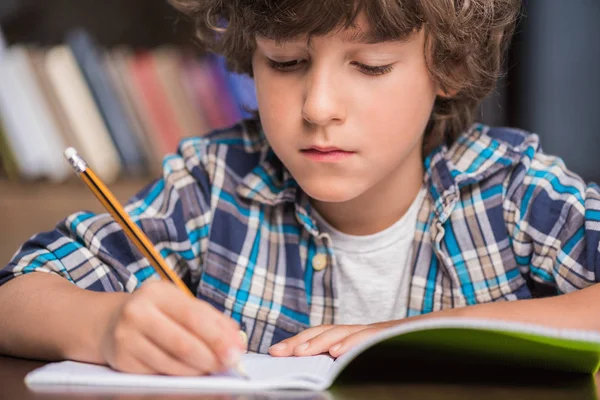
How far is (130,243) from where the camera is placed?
2.95ft

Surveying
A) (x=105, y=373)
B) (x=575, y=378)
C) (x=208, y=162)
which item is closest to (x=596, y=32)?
(x=208, y=162)

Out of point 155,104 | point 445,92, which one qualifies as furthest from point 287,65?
point 155,104

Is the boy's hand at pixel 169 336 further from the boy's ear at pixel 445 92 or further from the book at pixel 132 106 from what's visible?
the book at pixel 132 106

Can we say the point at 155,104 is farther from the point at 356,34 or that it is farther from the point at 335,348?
the point at 335,348

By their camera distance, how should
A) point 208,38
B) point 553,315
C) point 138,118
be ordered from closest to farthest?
point 553,315
point 208,38
point 138,118

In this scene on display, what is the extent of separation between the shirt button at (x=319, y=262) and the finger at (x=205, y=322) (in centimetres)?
39

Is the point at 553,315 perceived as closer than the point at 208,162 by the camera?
Yes

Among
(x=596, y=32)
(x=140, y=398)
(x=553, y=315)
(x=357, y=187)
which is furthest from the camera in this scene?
(x=596, y=32)

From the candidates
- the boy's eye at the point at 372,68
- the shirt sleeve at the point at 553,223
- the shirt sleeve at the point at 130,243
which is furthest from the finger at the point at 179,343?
the shirt sleeve at the point at 553,223

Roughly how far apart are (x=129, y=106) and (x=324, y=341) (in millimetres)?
1254

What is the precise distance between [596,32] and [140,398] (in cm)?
176

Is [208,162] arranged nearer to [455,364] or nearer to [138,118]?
[455,364]

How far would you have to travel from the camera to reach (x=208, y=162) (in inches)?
39.6

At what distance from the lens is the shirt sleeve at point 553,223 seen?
85 cm
